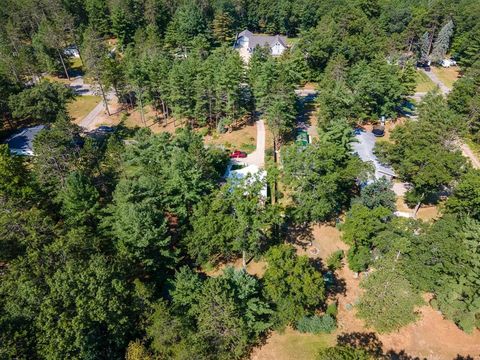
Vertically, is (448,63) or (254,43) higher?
(254,43)

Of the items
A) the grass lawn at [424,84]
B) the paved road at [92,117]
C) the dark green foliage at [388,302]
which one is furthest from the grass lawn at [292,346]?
the grass lawn at [424,84]

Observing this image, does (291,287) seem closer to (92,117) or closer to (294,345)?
(294,345)

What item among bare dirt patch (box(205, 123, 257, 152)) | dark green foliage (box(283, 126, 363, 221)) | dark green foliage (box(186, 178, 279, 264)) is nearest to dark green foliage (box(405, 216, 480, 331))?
dark green foliage (box(283, 126, 363, 221))

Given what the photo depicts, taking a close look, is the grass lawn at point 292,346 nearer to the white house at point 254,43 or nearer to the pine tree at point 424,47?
the white house at point 254,43

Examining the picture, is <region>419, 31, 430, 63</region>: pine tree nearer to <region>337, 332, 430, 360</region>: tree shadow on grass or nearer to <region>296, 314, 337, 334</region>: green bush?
<region>337, 332, 430, 360</region>: tree shadow on grass

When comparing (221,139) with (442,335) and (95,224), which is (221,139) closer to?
(95,224)

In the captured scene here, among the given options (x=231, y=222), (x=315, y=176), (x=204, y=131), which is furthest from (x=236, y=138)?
(x=231, y=222)

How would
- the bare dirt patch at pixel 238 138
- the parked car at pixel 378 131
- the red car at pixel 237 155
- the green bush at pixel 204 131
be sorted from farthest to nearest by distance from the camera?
the green bush at pixel 204 131 → the parked car at pixel 378 131 → the bare dirt patch at pixel 238 138 → the red car at pixel 237 155
